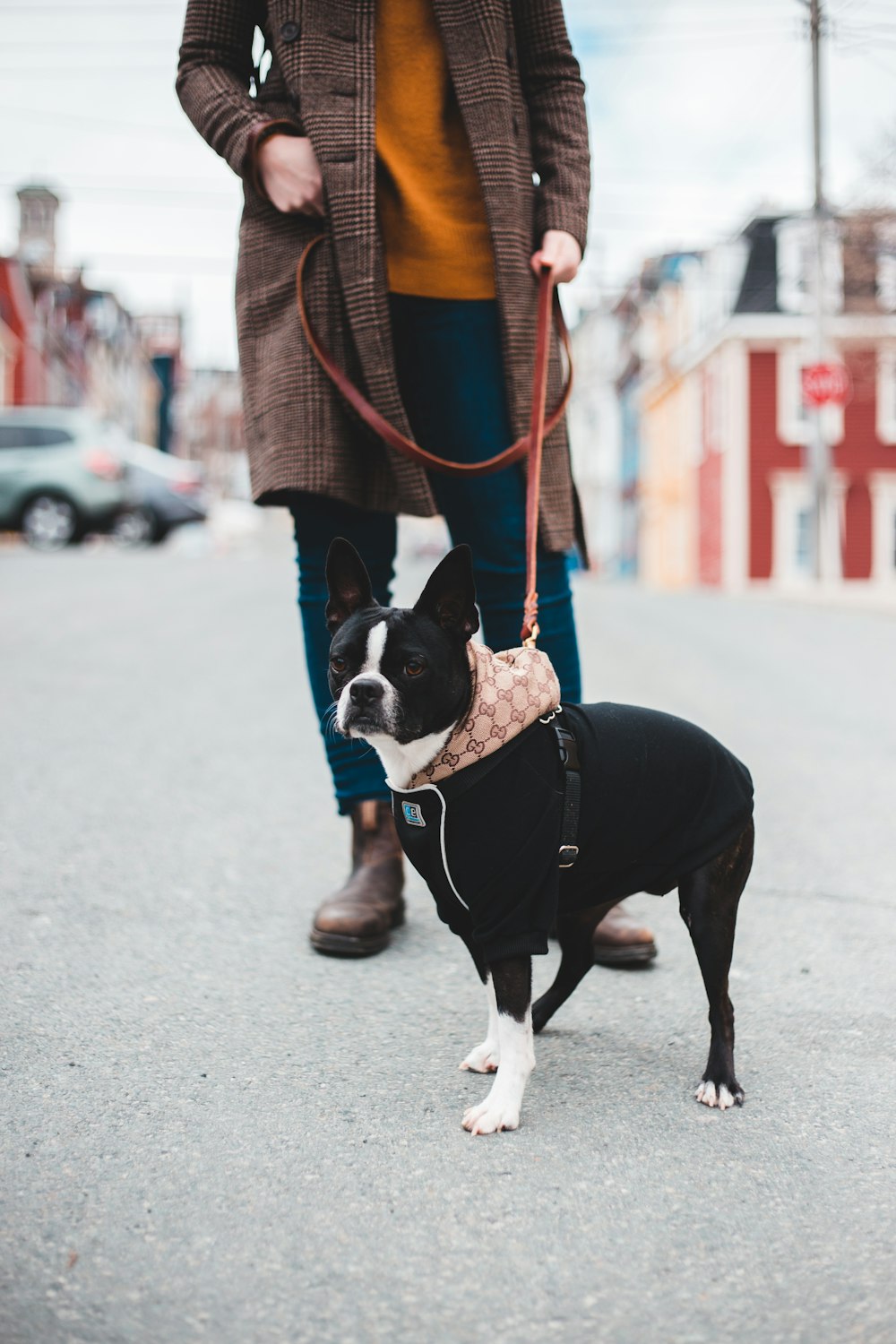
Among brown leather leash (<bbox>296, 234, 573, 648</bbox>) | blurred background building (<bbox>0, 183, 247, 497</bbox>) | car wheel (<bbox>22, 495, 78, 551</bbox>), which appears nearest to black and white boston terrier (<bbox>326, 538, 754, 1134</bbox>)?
brown leather leash (<bbox>296, 234, 573, 648</bbox>)

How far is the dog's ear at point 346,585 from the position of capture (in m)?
2.25

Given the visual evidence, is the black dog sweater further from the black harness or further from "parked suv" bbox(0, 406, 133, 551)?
"parked suv" bbox(0, 406, 133, 551)

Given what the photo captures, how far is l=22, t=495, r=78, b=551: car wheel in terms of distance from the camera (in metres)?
18.6

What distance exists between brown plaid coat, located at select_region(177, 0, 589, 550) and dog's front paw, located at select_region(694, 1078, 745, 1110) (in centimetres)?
124

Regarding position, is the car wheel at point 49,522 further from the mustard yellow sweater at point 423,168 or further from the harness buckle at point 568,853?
the harness buckle at point 568,853

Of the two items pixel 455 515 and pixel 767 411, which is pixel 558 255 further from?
pixel 767 411

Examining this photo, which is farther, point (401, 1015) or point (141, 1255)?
point (401, 1015)

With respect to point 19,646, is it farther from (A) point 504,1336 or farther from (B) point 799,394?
(B) point 799,394

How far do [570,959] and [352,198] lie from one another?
157 centimetres

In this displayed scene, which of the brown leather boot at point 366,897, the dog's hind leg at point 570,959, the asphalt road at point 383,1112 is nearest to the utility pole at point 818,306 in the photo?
the asphalt road at point 383,1112

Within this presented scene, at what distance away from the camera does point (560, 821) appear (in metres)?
2.07

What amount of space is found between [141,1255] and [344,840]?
7.59ft

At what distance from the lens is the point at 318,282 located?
108 inches

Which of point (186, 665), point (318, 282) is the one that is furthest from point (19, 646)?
point (318, 282)
